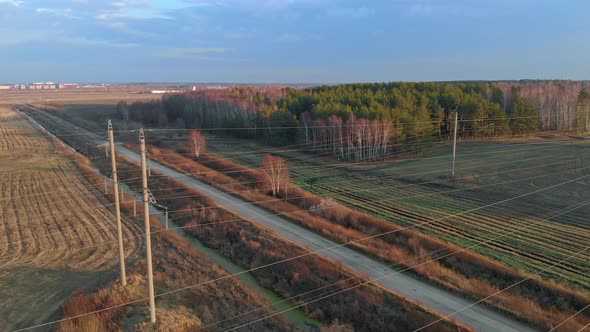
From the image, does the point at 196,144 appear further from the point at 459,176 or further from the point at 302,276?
the point at 302,276

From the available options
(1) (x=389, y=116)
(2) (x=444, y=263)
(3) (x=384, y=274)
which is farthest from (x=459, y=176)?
(3) (x=384, y=274)

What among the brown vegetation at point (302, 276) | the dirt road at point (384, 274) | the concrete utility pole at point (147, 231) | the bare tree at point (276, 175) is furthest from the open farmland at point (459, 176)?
the concrete utility pole at point (147, 231)

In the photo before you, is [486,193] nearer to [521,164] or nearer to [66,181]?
[521,164]

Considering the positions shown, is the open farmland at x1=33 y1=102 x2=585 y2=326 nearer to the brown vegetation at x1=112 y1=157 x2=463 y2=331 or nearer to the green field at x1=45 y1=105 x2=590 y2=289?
the green field at x1=45 y1=105 x2=590 y2=289

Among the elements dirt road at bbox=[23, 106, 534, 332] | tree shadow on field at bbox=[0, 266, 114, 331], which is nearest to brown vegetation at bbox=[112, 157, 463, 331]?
dirt road at bbox=[23, 106, 534, 332]

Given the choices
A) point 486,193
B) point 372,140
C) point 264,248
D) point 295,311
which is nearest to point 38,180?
point 264,248

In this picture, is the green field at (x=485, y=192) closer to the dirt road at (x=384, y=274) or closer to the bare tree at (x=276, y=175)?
the bare tree at (x=276, y=175)
